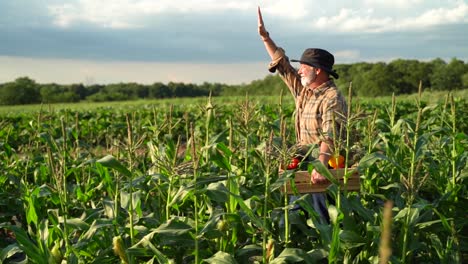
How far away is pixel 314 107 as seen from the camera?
441 cm

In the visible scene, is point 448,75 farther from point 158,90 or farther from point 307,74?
point 307,74

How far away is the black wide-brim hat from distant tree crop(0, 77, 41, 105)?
53.8m

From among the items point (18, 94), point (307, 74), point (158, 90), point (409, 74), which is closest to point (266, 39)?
point (307, 74)

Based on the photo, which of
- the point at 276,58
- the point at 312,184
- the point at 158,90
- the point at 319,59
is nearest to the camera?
the point at 312,184

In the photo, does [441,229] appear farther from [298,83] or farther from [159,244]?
[159,244]

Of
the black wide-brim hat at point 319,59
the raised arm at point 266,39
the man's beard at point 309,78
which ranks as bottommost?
the man's beard at point 309,78

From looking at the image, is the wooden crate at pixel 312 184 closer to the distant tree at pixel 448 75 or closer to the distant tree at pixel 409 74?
the distant tree at pixel 409 74

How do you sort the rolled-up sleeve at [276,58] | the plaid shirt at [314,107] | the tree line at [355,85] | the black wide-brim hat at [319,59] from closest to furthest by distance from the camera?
the plaid shirt at [314,107]
the black wide-brim hat at [319,59]
the rolled-up sleeve at [276,58]
the tree line at [355,85]

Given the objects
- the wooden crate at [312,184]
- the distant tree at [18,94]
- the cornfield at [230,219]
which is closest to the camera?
the cornfield at [230,219]

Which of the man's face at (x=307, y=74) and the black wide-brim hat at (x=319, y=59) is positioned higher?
the black wide-brim hat at (x=319, y=59)

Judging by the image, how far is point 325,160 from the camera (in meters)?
4.02

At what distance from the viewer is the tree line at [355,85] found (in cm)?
5688

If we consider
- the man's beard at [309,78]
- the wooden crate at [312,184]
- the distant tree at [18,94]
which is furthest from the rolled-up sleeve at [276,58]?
the distant tree at [18,94]

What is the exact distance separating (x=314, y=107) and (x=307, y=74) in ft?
1.12
